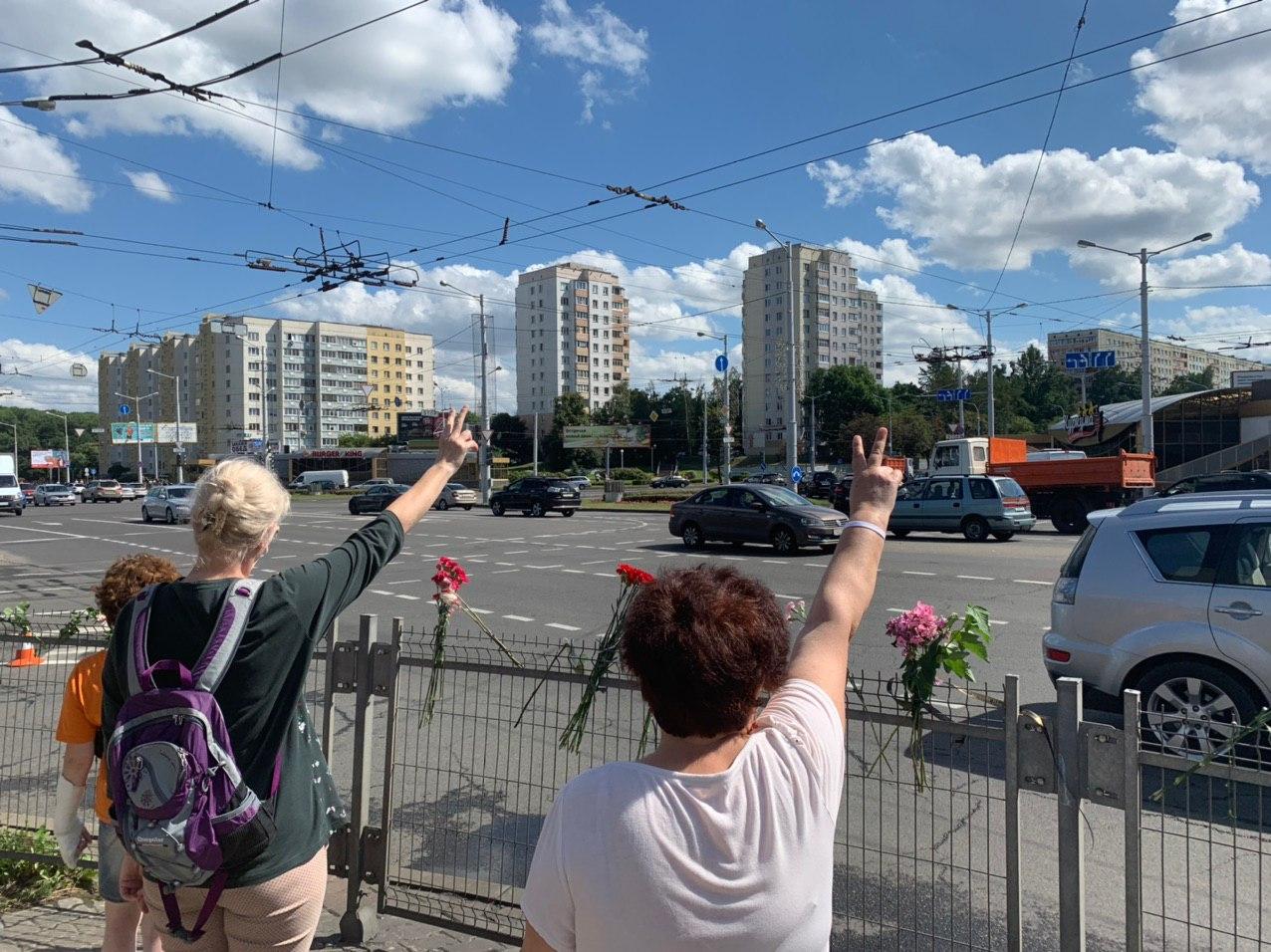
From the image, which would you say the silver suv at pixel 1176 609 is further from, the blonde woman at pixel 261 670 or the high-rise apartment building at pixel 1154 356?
the high-rise apartment building at pixel 1154 356

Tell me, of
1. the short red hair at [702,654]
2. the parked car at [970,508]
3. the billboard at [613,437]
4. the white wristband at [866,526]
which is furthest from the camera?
the billboard at [613,437]

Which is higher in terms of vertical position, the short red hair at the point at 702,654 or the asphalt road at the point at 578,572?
the short red hair at the point at 702,654

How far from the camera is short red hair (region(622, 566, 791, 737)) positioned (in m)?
1.55

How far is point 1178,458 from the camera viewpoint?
52.9 m

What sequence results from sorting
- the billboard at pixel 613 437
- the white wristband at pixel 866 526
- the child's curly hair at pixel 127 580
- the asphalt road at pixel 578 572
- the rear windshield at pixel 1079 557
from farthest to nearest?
the billboard at pixel 613 437
the asphalt road at pixel 578 572
the rear windshield at pixel 1079 557
the child's curly hair at pixel 127 580
the white wristband at pixel 866 526

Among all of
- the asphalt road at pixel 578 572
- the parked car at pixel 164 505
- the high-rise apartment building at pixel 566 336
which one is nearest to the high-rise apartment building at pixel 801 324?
A: the high-rise apartment building at pixel 566 336

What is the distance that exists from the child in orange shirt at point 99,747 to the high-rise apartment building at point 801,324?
10988cm

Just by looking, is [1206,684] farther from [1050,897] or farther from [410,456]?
[410,456]

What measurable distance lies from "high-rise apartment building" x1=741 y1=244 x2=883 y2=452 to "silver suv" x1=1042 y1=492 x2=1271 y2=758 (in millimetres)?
106047

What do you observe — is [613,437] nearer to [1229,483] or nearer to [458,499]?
[458,499]

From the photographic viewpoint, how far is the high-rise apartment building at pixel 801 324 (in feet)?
379

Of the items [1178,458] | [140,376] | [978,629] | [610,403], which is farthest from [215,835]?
[140,376]

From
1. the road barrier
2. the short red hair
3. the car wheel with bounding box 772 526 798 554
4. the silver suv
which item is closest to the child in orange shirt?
the road barrier

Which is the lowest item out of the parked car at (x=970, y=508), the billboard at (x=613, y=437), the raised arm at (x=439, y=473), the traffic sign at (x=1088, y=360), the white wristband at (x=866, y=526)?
the parked car at (x=970, y=508)
